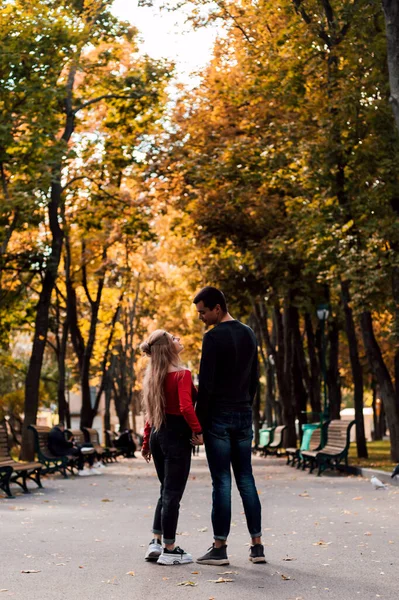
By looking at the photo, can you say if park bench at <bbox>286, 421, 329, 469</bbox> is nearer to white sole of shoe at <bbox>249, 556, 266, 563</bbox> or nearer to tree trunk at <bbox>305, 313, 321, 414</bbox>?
tree trunk at <bbox>305, 313, 321, 414</bbox>

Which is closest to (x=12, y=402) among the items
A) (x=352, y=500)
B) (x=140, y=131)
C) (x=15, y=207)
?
(x=140, y=131)

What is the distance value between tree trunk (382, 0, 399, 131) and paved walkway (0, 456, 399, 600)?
17.8 ft

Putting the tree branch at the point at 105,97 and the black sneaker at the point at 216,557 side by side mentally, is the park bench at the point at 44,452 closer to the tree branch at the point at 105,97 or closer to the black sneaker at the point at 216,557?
the tree branch at the point at 105,97

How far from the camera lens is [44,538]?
1129cm

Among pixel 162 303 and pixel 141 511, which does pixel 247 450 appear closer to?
pixel 141 511

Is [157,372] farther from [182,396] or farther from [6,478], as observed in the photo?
[6,478]

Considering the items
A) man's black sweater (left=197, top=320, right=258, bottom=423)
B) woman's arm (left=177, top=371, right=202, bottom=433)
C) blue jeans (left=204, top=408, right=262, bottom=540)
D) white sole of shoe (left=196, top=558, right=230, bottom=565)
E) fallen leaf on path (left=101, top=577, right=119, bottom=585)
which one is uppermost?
man's black sweater (left=197, top=320, right=258, bottom=423)

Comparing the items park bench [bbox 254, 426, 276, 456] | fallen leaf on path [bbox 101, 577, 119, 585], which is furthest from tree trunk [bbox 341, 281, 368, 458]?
fallen leaf on path [bbox 101, 577, 119, 585]

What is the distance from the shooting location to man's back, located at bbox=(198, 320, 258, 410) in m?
9.08

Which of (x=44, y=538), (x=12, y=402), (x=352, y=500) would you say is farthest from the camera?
(x=12, y=402)

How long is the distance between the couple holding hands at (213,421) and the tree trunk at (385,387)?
15.8 meters

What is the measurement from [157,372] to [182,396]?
1.17 feet

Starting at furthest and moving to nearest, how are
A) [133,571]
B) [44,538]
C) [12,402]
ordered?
1. [12,402]
2. [44,538]
3. [133,571]

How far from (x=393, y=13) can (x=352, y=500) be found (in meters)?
6.77
